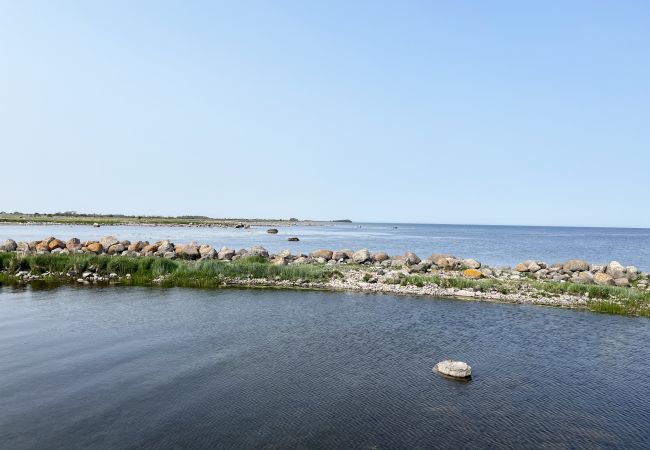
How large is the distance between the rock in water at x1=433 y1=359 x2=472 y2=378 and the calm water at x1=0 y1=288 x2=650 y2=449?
1.26 feet

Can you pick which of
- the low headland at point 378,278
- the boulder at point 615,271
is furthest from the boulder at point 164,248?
the boulder at point 615,271

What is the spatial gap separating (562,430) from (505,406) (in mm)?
1720

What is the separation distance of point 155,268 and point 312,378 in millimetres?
25675

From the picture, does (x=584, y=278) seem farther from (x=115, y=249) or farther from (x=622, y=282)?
(x=115, y=249)

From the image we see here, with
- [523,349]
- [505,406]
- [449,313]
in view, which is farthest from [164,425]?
[449,313]

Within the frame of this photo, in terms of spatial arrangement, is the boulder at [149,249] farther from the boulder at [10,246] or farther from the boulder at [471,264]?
the boulder at [471,264]

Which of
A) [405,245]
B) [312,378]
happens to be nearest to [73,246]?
[312,378]

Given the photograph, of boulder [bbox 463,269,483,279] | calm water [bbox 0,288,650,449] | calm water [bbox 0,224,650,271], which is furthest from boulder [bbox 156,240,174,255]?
boulder [bbox 463,269,483,279]

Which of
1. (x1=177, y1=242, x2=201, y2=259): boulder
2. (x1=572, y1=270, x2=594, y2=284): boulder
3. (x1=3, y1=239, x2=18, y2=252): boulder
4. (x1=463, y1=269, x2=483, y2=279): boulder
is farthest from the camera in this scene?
(x1=177, y1=242, x2=201, y2=259): boulder

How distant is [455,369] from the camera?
15.5 metres

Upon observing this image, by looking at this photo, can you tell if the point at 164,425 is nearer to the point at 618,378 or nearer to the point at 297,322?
the point at 297,322

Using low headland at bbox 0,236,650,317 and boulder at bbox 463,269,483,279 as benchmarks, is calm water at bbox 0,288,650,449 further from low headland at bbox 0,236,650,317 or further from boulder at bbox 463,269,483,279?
boulder at bbox 463,269,483,279

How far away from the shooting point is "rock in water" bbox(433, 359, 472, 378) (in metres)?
15.4

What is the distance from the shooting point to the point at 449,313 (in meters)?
25.7
